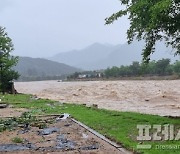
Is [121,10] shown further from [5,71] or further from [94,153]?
[5,71]

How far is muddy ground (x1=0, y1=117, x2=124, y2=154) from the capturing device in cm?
920

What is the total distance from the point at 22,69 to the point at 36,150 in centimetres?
18368

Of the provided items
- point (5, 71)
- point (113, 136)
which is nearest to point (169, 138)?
point (113, 136)

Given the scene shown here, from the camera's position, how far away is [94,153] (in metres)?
8.71

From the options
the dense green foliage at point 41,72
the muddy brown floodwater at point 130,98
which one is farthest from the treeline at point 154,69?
the dense green foliage at point 41,72

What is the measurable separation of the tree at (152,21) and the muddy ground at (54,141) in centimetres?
415

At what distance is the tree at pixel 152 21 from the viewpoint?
10872 mm

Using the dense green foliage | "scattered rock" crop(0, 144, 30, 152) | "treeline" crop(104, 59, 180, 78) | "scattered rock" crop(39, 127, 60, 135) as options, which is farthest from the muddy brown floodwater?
the dense green foliage

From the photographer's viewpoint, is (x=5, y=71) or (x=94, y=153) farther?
(x=5, y=71)

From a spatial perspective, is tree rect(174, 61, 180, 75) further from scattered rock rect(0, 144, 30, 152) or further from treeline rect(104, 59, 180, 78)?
scattered rock rect(0, 144, 30, 152)

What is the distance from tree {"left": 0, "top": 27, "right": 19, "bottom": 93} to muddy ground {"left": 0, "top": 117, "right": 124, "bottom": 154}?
1045 inches

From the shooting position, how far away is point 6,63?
3922cm

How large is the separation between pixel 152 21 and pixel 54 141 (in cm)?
479

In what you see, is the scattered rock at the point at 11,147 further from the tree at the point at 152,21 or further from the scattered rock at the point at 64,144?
the tree at the point at 152,21
